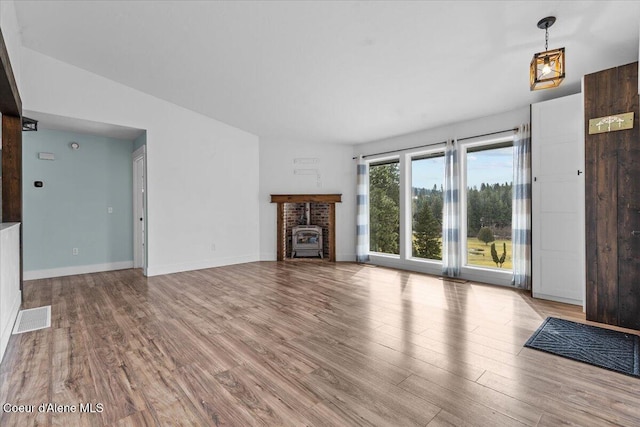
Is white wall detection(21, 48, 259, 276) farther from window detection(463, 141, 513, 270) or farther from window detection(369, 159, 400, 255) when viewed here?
window detection(463, 141, 513, 270)

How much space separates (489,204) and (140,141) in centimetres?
616

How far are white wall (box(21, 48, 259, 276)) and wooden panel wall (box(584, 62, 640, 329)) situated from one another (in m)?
5.54

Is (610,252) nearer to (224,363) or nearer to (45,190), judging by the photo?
(224,363)

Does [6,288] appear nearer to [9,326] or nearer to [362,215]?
[9,326]

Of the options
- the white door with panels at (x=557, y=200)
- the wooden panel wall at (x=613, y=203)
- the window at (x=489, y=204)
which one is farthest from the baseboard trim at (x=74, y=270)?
the wooden panel wall at (x=613, y=203)

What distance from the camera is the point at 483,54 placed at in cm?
313

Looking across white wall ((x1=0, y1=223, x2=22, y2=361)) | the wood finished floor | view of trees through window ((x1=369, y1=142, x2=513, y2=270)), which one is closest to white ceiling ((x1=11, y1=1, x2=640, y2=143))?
view of trees through window ((x1=369, y1=142, x2=513, y2=270))

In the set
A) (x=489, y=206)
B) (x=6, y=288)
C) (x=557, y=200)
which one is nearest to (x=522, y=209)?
(x=557, y=200)

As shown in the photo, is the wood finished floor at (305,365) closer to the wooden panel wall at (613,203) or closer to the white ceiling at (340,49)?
the wooden panel wall at (613,203)

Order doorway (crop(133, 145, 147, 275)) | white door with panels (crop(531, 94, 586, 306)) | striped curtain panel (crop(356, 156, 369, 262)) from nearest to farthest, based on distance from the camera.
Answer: white door with panels (crop(531, 94, 586, 306)) < doorway (crop(133, 145, 147, 275)) < striped curtain panel (crop(356, 156, 369, 262))

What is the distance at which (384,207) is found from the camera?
20.5ft

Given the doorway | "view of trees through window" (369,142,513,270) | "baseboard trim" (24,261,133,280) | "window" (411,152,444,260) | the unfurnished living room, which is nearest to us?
the unfurnished living room

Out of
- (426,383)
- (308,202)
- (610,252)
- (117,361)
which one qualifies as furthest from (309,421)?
(308,202)

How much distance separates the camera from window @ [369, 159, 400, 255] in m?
6.00
